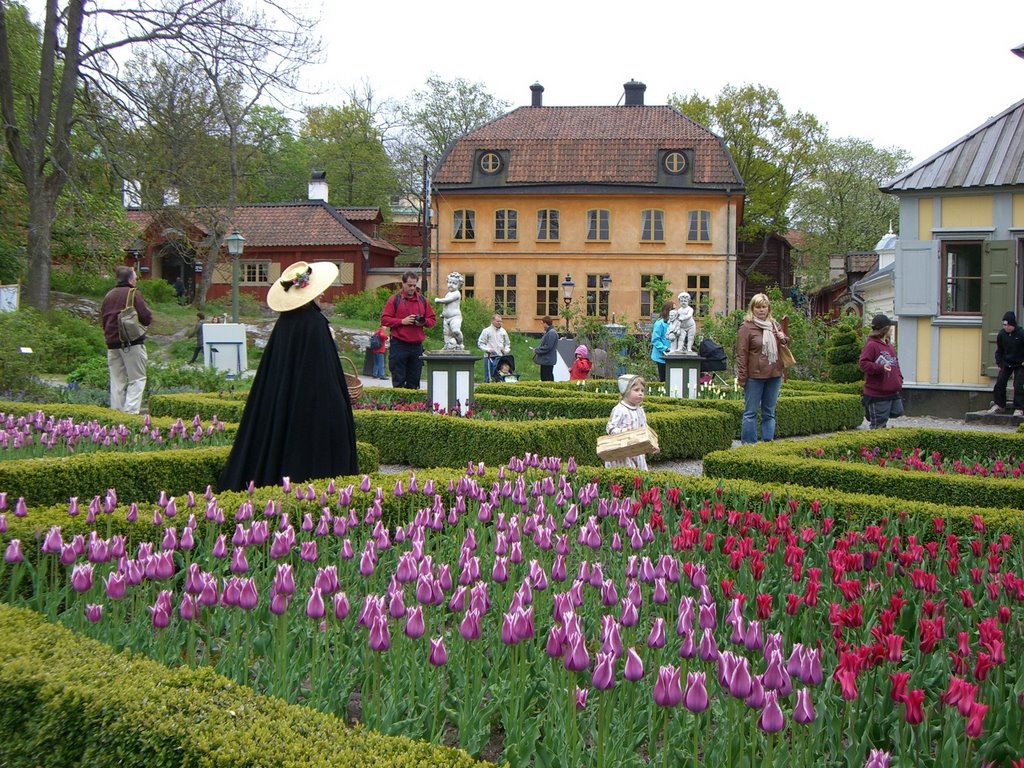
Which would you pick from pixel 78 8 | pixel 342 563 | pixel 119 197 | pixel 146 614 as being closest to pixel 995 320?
pixel 342 563

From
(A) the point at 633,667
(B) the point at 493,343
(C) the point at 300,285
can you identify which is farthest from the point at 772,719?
(B) the point at 493,343

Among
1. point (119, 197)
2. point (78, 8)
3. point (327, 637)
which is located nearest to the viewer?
point (327, 637)

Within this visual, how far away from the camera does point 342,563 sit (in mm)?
5176

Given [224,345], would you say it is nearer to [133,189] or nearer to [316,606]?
[133,189]

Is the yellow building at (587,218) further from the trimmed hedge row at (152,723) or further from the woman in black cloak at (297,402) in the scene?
the trimmed hedge row at (152,723)

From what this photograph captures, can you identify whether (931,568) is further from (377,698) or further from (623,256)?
(623,256)

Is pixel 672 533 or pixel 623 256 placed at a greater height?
pixel 623 256

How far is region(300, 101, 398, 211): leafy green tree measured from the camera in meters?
58.8

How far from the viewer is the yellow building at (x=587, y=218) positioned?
143ft

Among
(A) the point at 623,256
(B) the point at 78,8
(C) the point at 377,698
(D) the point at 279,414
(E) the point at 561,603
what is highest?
(B) the point at 78,8

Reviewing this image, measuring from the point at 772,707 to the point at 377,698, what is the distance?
126 centimetres

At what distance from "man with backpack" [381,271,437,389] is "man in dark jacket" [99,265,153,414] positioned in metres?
3.08

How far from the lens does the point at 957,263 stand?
19.2 meters

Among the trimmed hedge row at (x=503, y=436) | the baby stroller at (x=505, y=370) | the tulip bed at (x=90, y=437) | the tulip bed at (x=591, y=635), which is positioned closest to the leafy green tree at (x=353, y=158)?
the baby stroller at (x=505, y=370)
